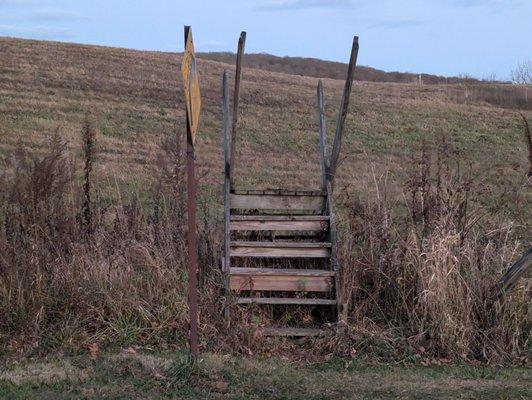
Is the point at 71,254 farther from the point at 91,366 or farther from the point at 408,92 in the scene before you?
the point at 408,92

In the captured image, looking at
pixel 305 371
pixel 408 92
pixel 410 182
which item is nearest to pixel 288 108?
pixel 408 92

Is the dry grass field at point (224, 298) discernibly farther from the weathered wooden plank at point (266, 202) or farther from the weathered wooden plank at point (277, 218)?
the weathered wooden plank at point (266, 202)

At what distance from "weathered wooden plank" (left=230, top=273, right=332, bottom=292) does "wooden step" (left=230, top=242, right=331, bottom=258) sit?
31 centimetres

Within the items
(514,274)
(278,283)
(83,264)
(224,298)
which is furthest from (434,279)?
(83,264)

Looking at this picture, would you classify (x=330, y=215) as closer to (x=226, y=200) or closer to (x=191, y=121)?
(x=226, y=200)

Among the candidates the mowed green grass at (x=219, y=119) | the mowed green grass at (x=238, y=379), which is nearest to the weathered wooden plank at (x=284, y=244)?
the mowed green grass at (x=238, y=379)

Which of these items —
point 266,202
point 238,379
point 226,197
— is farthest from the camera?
point 266,202

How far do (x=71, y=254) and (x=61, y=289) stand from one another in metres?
0.63

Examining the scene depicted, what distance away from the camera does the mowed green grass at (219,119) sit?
23172 millimetres

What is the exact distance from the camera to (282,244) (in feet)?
29.9

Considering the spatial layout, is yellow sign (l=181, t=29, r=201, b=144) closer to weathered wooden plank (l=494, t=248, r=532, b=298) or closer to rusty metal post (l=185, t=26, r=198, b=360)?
rusty metal post (l=185, t=26, r=198, b=360)

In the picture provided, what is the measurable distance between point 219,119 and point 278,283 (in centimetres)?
2260

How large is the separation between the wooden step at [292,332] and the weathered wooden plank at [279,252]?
0.86m

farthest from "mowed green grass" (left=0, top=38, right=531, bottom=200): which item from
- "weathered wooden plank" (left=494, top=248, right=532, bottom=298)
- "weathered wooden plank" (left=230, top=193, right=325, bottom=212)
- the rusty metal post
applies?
the rusty metal post
